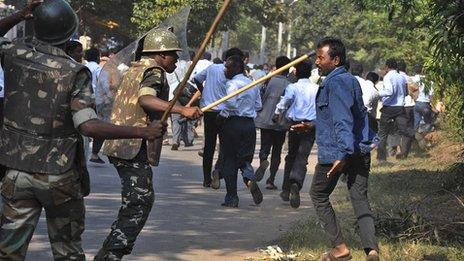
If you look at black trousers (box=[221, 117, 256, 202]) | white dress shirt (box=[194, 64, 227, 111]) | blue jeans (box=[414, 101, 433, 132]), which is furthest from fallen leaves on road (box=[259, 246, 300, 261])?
blue jeans (box=[414, 101, 433, 132])

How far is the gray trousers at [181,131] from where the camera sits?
19.6 m

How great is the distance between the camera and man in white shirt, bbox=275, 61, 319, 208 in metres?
12.5

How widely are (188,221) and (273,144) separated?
377 cm

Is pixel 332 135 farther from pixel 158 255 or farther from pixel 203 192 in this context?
pixel 203 192

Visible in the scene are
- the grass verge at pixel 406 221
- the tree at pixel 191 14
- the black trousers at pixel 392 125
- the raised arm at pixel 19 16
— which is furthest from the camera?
the tree at pixel 191 14

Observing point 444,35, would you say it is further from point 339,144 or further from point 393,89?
point 393,89

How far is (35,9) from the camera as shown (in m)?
5.75

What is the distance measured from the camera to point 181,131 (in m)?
20.8

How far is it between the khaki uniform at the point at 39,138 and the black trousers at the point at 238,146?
6638 mm

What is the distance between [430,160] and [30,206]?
13993 mm

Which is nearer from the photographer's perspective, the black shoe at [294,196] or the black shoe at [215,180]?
the black shoe at [294,196]

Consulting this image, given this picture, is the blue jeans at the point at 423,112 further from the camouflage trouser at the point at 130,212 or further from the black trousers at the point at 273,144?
the camouflage trouser at the point at 130,212

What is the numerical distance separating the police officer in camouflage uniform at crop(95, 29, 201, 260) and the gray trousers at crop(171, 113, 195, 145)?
1132 centimetres

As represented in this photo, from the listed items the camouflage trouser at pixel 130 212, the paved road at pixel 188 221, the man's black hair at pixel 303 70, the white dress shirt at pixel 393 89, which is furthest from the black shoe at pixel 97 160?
the camouflage trouser at pixel 130 212
